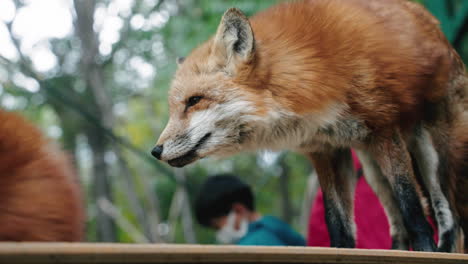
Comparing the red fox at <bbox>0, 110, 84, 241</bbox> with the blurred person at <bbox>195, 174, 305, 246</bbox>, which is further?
the blurred person at <bbox>195, 174, 305, 246</bbox>

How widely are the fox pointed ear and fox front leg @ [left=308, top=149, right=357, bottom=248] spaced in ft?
1.84

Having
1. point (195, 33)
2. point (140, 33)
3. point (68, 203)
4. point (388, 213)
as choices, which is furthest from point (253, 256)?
point (140, 33)

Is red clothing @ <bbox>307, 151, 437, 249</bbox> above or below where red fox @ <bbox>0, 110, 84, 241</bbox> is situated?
below

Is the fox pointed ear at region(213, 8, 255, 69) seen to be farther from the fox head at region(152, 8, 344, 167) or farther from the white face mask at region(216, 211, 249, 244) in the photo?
the white face mask at region(216, 211, 249, 244)

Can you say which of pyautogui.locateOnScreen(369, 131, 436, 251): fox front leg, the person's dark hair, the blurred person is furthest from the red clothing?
pyautogui.locateOnScreen(369, 131, 436, 251): fox front leg

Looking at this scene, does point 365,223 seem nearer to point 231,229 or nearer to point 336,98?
point 231,229

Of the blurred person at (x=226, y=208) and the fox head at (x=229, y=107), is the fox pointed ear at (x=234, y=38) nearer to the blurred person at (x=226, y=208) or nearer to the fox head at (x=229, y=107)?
the fox head at (x=229, y=107)

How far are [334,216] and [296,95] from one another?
0.58m

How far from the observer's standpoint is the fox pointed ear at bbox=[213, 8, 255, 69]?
6.06ft

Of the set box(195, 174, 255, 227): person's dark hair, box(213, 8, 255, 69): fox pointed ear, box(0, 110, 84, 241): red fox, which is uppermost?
box(213, 8, 255, 69): fox pointed ear

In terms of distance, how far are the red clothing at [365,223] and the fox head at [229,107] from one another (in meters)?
1.66

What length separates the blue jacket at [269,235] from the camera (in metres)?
3.27

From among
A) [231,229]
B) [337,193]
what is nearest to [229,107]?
[337,193]

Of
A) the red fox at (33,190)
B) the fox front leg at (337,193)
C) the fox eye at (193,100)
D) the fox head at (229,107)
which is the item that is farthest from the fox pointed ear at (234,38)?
the red fox at (33,190)
